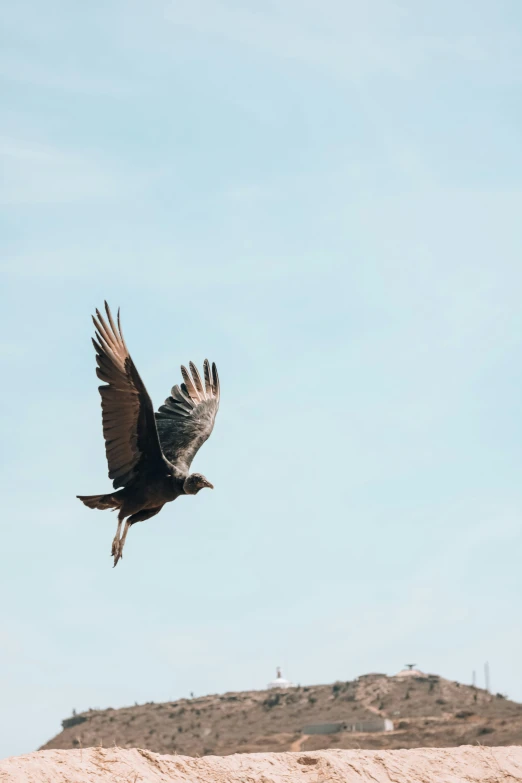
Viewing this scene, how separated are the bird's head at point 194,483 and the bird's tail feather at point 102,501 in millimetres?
787

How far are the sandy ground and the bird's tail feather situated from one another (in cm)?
271

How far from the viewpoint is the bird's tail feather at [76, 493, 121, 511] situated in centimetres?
1273

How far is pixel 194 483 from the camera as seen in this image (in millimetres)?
12641

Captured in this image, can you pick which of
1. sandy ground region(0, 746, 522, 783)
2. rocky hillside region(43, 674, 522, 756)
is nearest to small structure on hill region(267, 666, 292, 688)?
rocky hillside region(43, 674, 522, 756)

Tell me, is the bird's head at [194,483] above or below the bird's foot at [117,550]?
above

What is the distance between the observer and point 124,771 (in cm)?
1241

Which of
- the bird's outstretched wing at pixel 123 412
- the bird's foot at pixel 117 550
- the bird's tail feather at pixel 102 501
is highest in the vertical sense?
the bird's outstretched wing at pixel 123 412

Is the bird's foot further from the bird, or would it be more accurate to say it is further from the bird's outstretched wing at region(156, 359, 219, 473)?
→ the bird's outstretched wing at region(156, 359, 219, 473)

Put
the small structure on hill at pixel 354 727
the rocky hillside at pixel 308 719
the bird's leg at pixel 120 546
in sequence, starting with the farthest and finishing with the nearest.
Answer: the small structure on hill at pixel 354 727 < the rocky hillside at pixel 308 719 < the bird's leg at pixel 120 546

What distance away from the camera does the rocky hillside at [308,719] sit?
4291 cm

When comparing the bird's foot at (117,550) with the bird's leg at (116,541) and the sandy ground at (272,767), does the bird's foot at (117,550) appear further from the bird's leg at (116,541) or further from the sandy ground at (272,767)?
the sandy ground at (272,767)

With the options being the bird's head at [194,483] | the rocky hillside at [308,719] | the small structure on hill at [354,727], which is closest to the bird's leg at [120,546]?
the bird's head at [194,483]

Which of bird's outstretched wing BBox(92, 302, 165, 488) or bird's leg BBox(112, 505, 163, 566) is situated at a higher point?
bird's outstretched wing BBox(92, 302, 165, 488)

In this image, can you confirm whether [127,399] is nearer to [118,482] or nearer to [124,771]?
[118,482]
